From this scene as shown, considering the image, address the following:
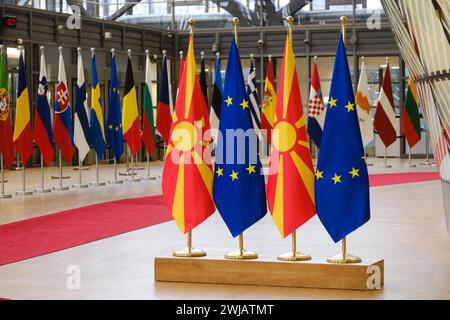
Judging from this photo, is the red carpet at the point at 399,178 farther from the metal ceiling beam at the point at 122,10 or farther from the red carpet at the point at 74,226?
the metal ceiling beam at the point at 122,10

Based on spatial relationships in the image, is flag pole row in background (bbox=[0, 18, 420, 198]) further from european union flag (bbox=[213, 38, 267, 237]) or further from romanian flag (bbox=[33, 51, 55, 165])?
european union flag (bbox=[213, 38, 267, 237])

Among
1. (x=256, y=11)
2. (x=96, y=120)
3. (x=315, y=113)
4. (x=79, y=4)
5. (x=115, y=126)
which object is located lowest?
(x=115, y=126)

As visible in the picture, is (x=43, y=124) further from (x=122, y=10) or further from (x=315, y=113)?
(x=122, y=10)

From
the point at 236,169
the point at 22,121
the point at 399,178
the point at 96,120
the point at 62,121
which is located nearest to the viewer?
the point at 236,169

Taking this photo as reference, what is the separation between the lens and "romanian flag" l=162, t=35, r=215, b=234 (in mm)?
7375

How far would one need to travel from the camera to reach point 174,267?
7242 mm

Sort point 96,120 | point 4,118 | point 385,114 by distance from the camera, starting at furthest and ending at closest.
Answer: point 385,114, point 96,120, point 4,118

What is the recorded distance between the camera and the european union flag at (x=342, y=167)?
6.97 meters

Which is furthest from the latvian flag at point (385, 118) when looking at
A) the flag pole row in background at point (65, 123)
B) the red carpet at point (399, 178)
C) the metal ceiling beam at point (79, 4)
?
the metal ceiling beam at point (79, 4)

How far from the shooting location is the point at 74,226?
11109mm

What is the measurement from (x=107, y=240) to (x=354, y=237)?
266cm

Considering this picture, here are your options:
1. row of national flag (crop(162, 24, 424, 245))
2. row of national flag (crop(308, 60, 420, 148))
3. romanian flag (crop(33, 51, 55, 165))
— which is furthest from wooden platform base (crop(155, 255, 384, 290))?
row of national flag (crop(308, 60, 420, 148))

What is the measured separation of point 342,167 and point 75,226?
497 centimetres

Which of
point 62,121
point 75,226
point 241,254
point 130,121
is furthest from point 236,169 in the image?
point 130,121
